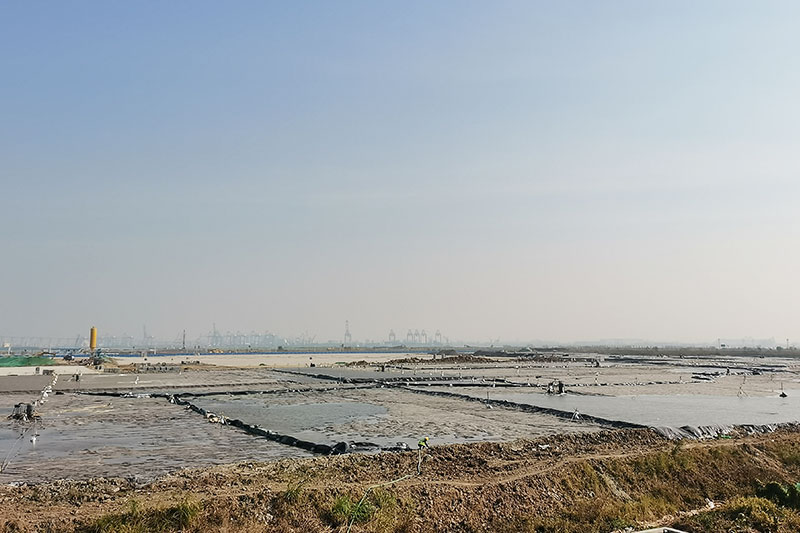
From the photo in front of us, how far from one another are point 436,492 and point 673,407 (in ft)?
68.0

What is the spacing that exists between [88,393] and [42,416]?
10.2 meters

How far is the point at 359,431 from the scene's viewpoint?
66.3 ft

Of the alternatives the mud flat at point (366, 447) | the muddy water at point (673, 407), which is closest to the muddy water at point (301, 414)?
the mud flat at point (366, 447)

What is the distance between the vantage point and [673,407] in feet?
93.8

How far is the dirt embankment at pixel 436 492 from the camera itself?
1001 centimetres

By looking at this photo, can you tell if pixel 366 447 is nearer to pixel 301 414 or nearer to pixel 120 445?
pixel 120 445

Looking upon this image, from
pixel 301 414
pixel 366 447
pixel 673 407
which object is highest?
pixel 366 447

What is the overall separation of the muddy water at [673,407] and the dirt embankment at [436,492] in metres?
6.86

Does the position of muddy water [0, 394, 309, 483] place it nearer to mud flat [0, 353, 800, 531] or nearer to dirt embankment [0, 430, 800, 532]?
mud flat [0, 353, 800, 531]

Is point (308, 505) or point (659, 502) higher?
point (308, 505)

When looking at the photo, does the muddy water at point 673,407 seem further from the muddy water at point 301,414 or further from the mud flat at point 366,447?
the muddy water at point 301,414

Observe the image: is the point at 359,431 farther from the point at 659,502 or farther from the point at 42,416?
the point at 42,416

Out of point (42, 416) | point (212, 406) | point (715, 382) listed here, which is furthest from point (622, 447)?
point (715, 382)

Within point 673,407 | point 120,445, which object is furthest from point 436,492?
point 673,407
